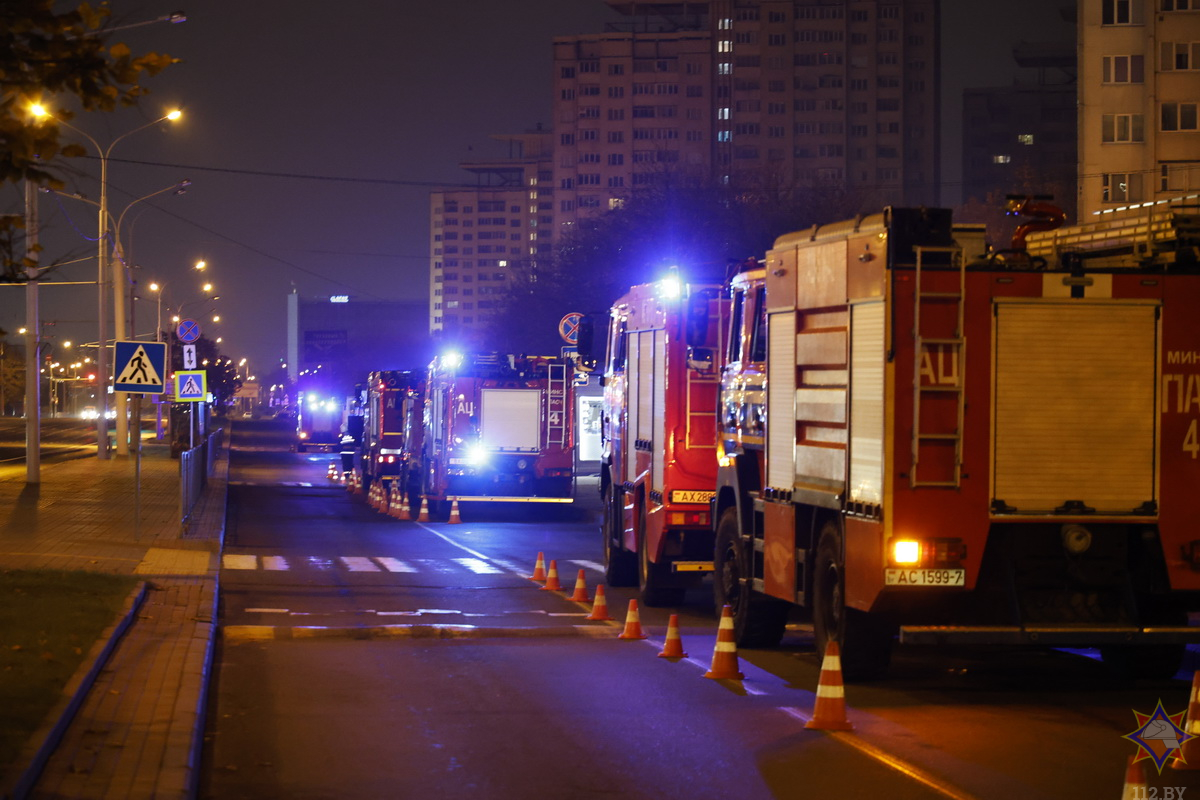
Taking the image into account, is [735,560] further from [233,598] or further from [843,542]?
[233,598]

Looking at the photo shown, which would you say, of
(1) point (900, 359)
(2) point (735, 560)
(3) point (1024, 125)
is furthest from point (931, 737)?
(3) point (1024, 125)

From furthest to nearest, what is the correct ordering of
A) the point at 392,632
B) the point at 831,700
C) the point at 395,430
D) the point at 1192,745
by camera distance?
the point at 395,430 < the point at 392,632 < the point at 831,700 < the point at 1192,745

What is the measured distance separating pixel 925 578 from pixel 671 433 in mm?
6112

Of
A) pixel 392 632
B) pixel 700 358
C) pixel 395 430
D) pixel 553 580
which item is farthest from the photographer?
pixel 395 430

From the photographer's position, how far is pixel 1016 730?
9.24 m

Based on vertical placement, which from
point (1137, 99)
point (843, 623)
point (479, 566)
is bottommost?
point (479, 566)

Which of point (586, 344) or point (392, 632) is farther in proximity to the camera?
point (586, 344)

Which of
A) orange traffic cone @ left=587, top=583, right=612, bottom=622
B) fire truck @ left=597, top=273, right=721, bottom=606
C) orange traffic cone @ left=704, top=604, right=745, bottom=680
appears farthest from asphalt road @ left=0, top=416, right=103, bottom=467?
orange traffic cone @ left=704, top=604, right=745, bottom=680

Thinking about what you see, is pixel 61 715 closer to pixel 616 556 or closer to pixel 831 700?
pixel 831 700

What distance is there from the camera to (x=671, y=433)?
1564 cm

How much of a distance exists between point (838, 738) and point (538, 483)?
23017 mm

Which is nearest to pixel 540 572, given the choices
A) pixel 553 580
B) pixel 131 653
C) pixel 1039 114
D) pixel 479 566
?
pixel 553 580

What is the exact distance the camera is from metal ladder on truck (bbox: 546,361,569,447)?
104 ft

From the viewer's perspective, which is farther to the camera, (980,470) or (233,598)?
(233,598)
